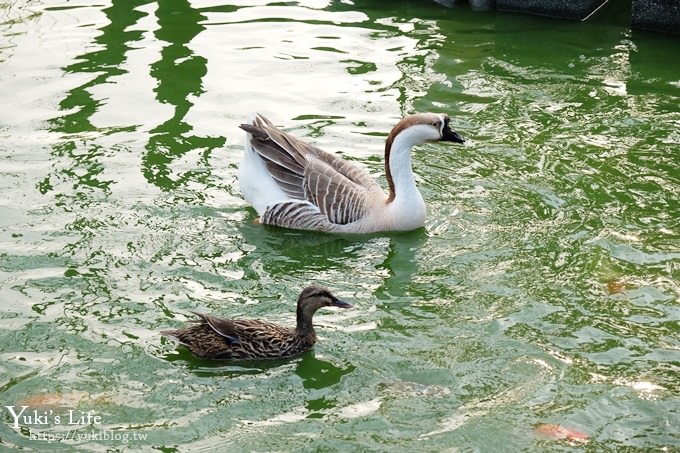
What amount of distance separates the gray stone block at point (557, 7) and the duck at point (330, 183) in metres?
5.55

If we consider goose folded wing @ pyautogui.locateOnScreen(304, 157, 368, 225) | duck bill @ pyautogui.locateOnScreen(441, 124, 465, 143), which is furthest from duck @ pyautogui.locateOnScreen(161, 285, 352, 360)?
duck bill @ pyautogui.locateOnScreen(441, 124, 465, 143)

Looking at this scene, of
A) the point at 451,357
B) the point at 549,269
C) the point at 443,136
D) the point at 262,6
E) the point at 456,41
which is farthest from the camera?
the point at 262,6

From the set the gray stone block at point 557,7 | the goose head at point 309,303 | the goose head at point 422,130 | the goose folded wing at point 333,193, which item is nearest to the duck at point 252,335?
the goose head at point 309,303

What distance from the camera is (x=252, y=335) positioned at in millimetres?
7191

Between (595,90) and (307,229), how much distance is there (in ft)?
13.6

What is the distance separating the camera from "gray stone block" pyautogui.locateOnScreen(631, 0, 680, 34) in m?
13.5

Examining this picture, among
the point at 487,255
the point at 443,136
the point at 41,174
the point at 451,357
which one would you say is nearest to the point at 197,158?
the point at 41,174

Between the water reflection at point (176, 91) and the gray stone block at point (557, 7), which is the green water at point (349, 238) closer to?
the water reflection at point (176, 91)

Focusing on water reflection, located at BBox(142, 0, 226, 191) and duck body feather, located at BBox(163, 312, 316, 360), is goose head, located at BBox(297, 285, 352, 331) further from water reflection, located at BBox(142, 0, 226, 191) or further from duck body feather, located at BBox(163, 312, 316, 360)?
water reflection, located at BBox(142, 0, 226, 191)

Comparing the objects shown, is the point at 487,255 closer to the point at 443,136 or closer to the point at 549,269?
the point at 549,269

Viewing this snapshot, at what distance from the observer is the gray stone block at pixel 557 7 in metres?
14.2

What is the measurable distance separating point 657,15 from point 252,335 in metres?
8.33

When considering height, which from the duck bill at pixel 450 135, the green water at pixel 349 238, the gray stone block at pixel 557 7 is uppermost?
the gray stone block at pixel 557 7

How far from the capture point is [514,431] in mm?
6535
